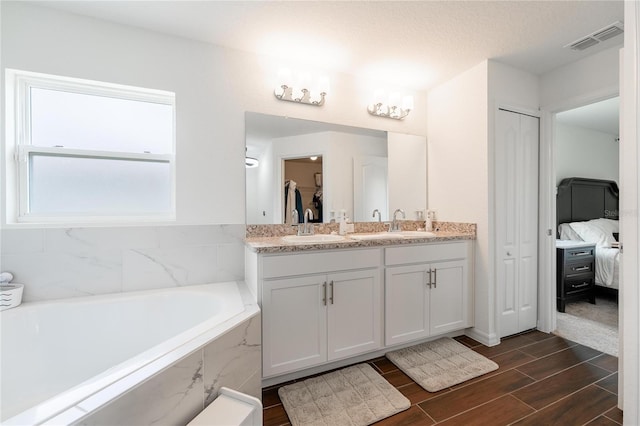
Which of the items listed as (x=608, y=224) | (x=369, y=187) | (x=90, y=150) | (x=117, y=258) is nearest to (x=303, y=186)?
(x=369, y=187)

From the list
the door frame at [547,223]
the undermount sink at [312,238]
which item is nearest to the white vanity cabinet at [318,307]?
the undermount sink at [312,238]

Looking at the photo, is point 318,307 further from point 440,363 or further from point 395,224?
point 395,224

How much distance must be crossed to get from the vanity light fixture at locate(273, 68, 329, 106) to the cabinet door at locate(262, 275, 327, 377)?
5.02 ft

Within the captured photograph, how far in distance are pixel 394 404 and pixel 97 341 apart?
1822 millimetres

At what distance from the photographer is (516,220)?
2498 mm

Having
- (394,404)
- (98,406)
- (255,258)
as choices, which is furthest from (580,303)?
(98,406)

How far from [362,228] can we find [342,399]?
4.65 ft

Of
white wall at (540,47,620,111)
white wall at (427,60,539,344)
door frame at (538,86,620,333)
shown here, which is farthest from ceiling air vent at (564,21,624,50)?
door frame at (538,86,620,333)

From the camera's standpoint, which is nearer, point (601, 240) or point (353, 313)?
point (353, 313)

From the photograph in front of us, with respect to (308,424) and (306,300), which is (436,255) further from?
(308,424)

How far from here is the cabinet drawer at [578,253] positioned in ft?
9.96

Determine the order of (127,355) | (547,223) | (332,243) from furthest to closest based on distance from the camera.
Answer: (547,223)
(332,243)
(127,355)

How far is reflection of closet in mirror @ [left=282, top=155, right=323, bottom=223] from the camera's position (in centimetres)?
238

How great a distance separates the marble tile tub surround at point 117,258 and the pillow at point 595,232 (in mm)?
4465
